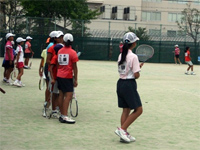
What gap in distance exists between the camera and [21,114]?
1038 cm

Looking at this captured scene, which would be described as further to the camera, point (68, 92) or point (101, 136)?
point (68, 92)

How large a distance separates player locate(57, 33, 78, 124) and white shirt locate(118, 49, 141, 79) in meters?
1.74

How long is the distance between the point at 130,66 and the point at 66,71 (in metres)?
2.00

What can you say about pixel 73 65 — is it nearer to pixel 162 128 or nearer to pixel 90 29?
pixel 162 128

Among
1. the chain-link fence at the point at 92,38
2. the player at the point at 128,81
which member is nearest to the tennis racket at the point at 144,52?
the player at the point at 128,81

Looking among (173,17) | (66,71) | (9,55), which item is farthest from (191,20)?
(66,71)

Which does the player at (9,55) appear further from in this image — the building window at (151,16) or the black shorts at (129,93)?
the building window at (151,16)

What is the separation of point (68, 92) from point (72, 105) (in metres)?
1.12

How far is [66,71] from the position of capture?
918 cm

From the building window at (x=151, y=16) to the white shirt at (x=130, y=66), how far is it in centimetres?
6432

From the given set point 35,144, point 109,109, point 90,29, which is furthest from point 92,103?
point 90,29

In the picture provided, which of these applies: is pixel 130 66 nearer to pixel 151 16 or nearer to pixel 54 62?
pixel 54 62

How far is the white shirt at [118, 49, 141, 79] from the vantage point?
7496mm

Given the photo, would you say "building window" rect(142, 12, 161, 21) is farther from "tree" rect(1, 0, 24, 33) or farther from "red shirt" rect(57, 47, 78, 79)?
"red shirt" rect(57, 47, 78, 79)
